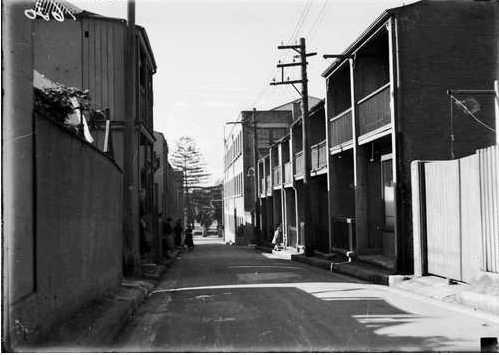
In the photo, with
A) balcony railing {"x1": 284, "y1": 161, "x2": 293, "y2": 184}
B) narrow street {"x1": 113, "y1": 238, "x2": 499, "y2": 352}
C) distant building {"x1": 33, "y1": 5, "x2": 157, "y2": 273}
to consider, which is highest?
distant building {"x1": 33, "y1": 5, "x2": 157, "y2": 273}

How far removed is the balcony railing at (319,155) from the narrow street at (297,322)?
1211 centimetres

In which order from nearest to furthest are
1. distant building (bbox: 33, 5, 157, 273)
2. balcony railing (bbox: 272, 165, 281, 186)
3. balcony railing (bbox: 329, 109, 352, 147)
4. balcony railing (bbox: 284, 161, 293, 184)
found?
distant building (bbox: 33, 5, 157, 273) → balcony railing (bbox: 329, 109, 352, 147) → balcony railing (bbox: 284, 161, 293, 184) → balcony railing (bbox: 272, 165, 281, 186)

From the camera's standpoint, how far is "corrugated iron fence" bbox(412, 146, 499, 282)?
35.6 ft

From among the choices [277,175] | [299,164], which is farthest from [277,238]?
[299,164]

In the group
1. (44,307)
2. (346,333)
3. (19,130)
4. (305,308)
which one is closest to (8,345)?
Answer: (44,307)

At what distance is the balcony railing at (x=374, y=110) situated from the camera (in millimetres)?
17797

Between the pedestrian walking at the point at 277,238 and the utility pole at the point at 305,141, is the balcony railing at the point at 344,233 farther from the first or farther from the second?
the pedestrian walking at the point at 277,238

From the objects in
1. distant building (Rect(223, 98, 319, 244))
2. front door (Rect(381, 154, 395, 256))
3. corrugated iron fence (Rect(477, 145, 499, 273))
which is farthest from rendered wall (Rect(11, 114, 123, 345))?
distant building (Rect(223, 98, 319, 244))

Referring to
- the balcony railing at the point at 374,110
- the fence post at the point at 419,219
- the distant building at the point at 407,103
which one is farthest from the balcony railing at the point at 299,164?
the fence post at the point at 419,219

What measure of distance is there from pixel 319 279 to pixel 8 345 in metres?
12.0

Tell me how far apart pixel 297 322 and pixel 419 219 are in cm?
637

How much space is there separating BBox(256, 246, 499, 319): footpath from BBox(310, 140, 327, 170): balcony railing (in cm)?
589

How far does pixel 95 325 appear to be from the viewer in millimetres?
8320

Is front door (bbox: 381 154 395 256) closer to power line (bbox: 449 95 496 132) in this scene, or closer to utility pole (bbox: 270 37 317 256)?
power line (bbox: 449 95 496 132)
